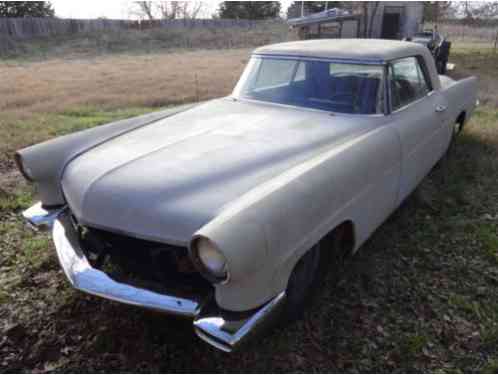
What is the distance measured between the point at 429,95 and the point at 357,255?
186 cm

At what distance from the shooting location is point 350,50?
3.24m

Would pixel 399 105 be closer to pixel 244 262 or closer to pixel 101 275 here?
pixel 244 262

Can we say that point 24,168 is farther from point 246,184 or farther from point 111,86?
point 111,86

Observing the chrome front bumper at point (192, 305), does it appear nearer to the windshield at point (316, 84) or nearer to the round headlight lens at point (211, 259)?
the round headlight lens at point (211, 259)

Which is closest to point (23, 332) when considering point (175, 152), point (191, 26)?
point (175, 152)

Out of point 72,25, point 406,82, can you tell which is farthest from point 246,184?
point 72,25

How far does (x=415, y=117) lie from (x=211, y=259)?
7.78 feet

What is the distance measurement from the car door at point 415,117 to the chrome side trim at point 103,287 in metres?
1.95

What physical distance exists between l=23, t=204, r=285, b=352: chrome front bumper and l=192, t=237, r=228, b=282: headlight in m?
0.21

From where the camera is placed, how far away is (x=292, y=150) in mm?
2510

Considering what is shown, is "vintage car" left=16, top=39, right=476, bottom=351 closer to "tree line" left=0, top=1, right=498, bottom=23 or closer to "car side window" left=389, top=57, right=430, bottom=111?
"car side window" left=389, top=57, right=430, bottom=111

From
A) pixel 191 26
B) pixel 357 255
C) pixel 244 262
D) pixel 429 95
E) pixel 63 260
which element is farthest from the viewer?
pixel 191 26

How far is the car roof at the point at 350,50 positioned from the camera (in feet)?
10.3

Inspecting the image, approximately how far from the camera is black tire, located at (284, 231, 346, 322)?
2174mm
